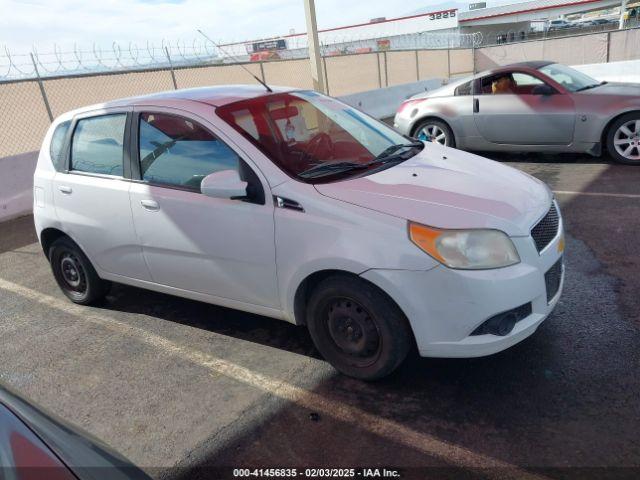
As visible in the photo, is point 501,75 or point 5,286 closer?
point 5,286

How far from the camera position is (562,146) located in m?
7.86

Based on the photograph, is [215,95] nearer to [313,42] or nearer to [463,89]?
[463,89]

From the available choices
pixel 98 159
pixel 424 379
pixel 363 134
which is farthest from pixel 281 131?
pixel 424 379

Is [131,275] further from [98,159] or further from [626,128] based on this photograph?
[626,128]

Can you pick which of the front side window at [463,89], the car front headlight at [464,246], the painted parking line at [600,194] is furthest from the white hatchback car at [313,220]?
the front side window at [463,89]

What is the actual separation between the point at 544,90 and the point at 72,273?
672 cm

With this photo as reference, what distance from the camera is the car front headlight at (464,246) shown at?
2.71 metres

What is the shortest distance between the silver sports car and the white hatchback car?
463 centimetres

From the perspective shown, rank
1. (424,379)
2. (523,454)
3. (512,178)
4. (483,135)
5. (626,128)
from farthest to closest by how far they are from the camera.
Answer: (483,135) < (626,128) < (512,178) < (424,379) < (523,454)

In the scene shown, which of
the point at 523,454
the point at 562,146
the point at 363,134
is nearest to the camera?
the point at 523,454

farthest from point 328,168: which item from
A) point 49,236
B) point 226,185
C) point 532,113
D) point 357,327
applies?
point 532,113

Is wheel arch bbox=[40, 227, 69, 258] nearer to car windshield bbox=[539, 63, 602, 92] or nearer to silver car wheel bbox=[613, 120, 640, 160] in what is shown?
car windshield bbox=[539, 63, 602, 92]

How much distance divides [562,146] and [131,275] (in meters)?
6.52

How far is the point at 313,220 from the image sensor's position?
117 inches
